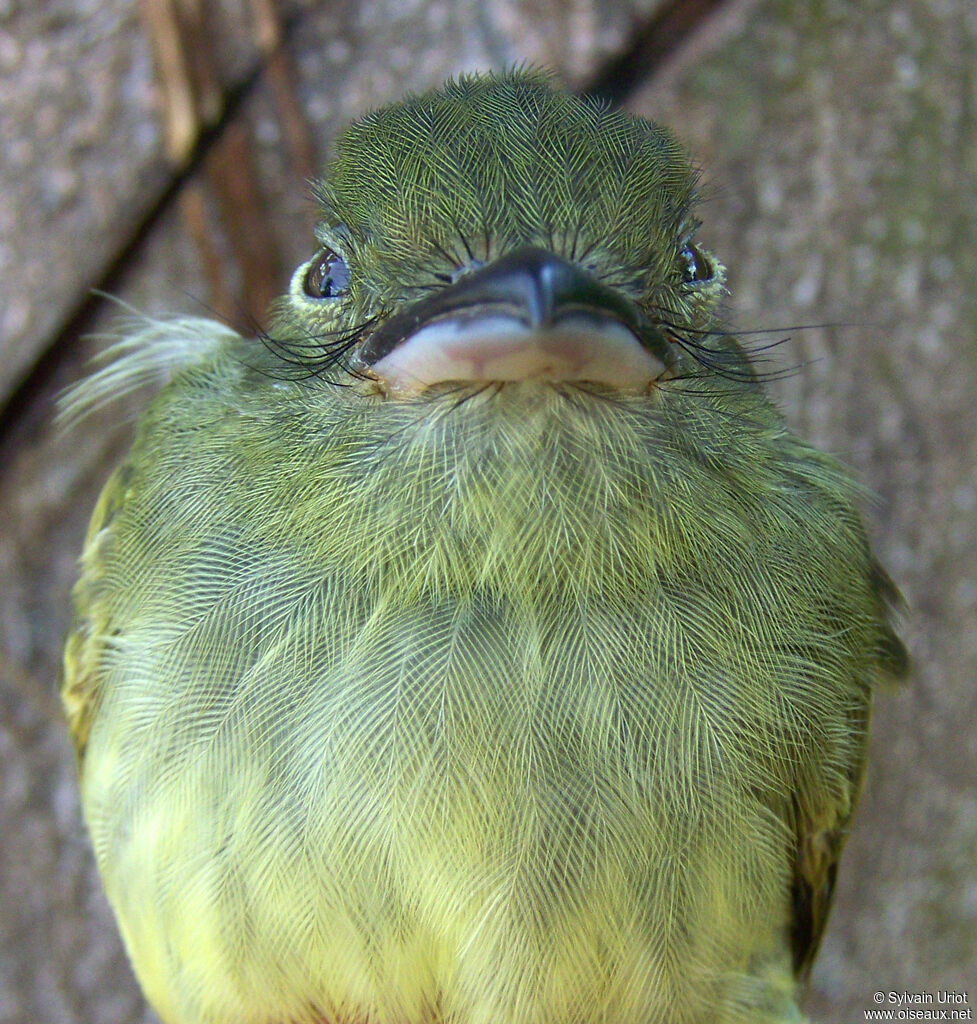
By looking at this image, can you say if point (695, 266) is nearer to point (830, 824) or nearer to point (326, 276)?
point (326, 276)

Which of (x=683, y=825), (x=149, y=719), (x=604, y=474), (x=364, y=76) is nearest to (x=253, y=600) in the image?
(x=149, y=719)

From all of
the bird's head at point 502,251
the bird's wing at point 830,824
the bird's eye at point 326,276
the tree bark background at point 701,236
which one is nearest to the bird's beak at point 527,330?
the bird's head at point 502,251

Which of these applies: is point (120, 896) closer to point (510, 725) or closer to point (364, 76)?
point (510, 725)

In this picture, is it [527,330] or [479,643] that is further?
[479,643]

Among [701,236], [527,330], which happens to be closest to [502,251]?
[527,330]

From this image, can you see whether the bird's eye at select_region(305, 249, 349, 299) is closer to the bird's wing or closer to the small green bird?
the small green bird

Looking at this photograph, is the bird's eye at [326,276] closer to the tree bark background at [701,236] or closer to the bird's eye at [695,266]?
the bird's eye at [695,266]
